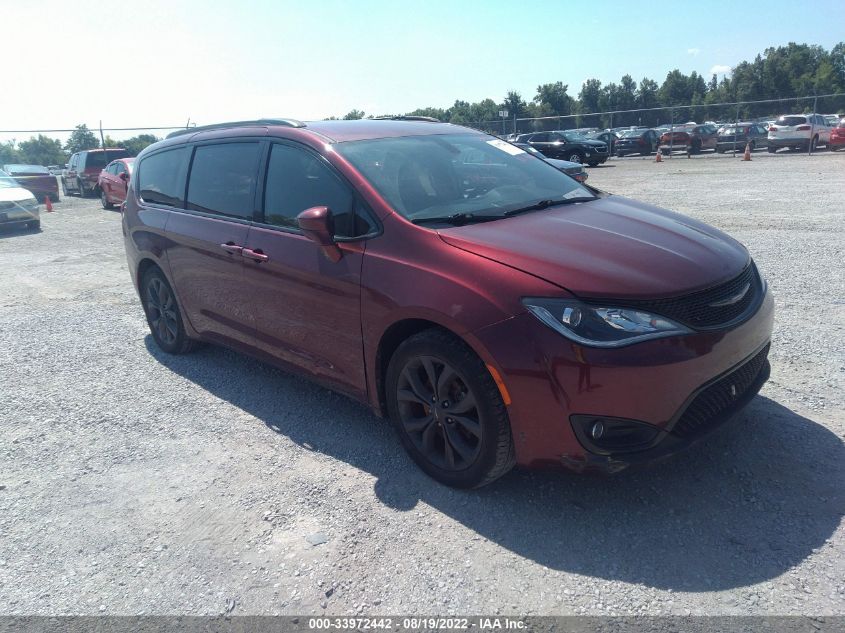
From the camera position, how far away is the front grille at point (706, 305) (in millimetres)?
2756

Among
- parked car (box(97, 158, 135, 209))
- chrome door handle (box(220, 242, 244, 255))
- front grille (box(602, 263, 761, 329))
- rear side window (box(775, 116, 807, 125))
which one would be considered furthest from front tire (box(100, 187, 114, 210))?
→ rear side window (box(775, 116, 807, 125))

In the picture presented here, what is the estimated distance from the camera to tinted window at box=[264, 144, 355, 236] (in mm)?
3611

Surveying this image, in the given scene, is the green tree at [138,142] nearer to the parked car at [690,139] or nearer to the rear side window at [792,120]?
the parked car at [690,139]

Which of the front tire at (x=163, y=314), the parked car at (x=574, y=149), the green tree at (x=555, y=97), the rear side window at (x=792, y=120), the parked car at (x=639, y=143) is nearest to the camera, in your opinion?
the front tire at (x=163, y=314)

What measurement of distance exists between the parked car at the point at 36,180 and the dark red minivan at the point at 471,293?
2174 cm

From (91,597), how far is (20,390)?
3.03 meters

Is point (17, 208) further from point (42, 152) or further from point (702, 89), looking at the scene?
point (702, 89)

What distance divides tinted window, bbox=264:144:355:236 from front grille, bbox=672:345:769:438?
6.31 ft

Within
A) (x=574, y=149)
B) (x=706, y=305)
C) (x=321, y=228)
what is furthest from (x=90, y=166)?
(x=706, y=305)

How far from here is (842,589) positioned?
7.87ft

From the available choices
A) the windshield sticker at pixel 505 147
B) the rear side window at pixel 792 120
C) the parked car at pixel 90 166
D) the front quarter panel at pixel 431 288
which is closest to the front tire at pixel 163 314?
the front quarter panel at pixel 431 288

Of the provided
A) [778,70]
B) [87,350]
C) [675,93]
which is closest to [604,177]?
[87,350]

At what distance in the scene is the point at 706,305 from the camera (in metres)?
2.88

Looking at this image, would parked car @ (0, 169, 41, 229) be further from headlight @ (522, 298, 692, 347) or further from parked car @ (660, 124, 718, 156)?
parked car @ (660, 124, 718, 156)
